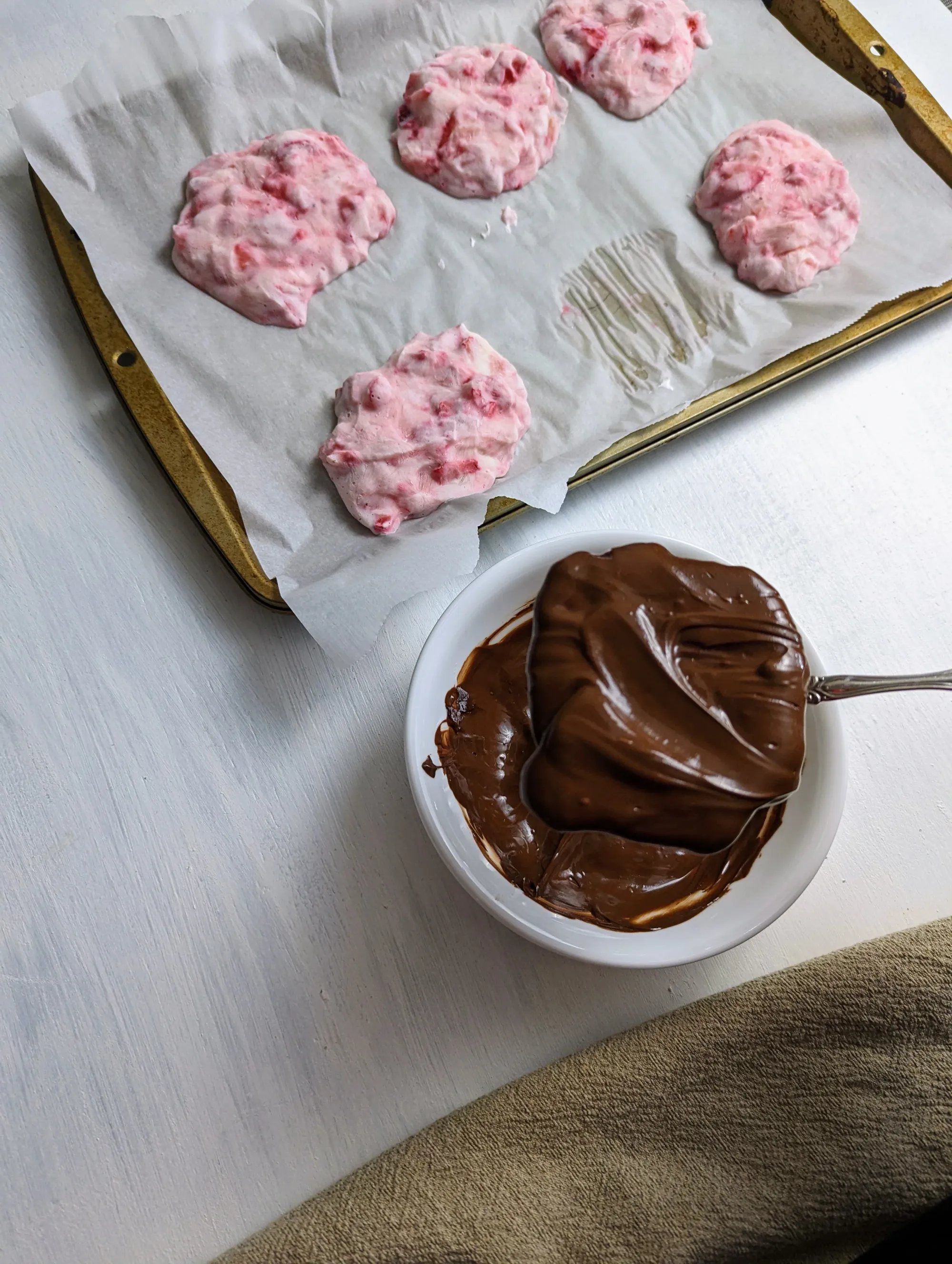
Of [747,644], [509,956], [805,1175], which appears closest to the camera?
[747,644]

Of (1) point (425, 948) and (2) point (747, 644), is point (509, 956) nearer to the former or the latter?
(1) point (425, 948)

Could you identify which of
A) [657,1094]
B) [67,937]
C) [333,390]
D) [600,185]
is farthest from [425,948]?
[600,185]

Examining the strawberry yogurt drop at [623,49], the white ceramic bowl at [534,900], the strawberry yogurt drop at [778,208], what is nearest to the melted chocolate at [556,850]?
the white ceramic bowl at [534,900]

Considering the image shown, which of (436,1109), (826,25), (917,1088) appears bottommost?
(436,1109)

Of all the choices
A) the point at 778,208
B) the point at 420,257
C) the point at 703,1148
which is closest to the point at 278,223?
the point at 420,257

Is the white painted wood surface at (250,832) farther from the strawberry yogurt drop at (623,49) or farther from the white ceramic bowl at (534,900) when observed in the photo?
the strawberry yogurt drop at (623,49)

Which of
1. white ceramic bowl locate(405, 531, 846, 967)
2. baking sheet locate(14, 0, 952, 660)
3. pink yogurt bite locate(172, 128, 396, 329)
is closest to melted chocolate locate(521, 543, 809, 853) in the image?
white ceramic bowl locate(405, 531, 846, 967)

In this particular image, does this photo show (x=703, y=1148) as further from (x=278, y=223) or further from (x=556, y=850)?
(x=278, y=223)
